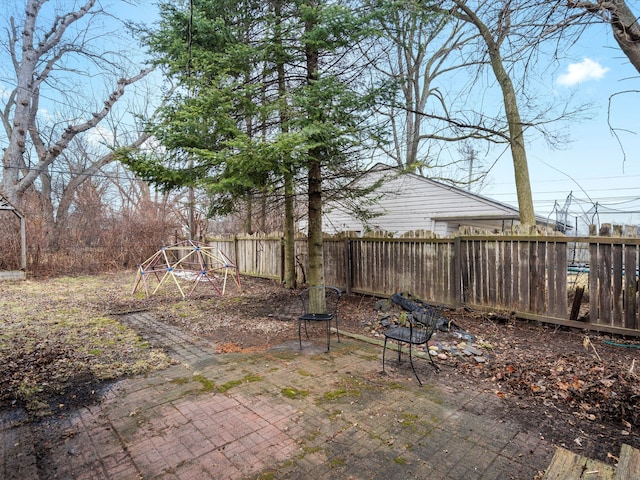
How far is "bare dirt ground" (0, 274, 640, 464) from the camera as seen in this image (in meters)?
2.74

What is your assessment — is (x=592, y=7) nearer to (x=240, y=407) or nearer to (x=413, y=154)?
(x=240, y=407)

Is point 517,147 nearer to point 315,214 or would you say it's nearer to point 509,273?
point 509,273

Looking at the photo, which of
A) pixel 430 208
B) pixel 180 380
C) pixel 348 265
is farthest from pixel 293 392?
pixel 430 208

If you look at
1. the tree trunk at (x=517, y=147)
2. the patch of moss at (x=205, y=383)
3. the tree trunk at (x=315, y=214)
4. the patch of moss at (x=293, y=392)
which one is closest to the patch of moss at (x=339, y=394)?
the patch of moss at (x=293, y=392)

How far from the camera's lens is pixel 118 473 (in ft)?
7.00

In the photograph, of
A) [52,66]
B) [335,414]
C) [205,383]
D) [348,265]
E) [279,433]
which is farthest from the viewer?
[52,66]

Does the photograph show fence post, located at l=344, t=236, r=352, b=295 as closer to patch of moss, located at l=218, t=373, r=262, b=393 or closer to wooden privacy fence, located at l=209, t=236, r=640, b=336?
wooden privacy fence, located at l=209, t=236, r=640, b=336

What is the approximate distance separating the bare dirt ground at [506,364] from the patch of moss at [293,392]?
43.5 inches

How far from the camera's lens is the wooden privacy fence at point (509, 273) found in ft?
15.2

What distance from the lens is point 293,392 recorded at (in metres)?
3.24

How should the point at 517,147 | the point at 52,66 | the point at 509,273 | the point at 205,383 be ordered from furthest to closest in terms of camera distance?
the point at 52,66, the point at 517,147, the point at 509,273, the point at 205,383

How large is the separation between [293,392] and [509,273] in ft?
13.8

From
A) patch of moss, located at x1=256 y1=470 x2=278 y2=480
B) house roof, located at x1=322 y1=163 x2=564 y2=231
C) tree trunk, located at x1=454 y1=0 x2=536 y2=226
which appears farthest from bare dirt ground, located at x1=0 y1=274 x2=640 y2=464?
house roof, located at x1=322 y1=163 x2=564 y2=231

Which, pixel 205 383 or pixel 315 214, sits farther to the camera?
pixel 315 214
